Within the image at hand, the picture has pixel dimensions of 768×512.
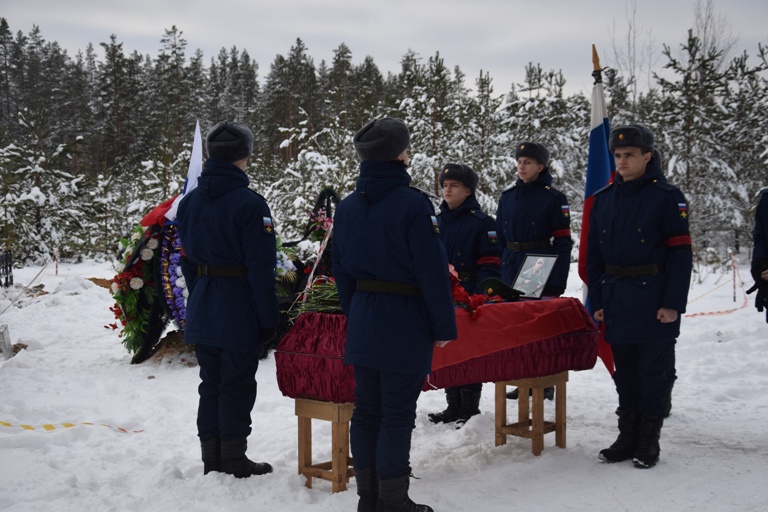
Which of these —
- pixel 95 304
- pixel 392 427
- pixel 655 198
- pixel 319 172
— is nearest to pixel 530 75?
pixel 319 172

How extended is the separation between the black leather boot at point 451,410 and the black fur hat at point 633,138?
91.2 inches

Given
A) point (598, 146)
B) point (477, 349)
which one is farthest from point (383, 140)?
point (598, 146)

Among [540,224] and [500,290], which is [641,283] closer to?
[500,290]

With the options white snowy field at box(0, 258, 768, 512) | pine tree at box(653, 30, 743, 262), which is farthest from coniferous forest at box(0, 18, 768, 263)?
white snowy field at box(0, 258, 768, 512)

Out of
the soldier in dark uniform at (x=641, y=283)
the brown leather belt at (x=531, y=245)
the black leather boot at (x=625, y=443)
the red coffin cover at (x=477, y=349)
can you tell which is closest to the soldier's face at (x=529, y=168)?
the brown leather belt at (x=531, y=245)

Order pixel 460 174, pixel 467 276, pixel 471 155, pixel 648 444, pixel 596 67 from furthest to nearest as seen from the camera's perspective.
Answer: pixel 471 155 → pixel 596 67 → pixel 467 276 → pixel 460 174 → pixel 648 444

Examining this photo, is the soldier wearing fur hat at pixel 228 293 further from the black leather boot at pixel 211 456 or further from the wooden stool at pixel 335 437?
the wooden stool at pixel 335 437

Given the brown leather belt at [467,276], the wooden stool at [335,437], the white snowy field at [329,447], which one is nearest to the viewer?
the white snowy field at [329,447]

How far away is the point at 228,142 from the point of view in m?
4.21

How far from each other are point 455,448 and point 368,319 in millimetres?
1794

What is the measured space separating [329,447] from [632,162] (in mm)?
2797

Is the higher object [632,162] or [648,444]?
[632,162]

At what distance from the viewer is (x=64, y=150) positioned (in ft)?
88.1

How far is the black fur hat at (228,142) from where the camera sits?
421 cm
